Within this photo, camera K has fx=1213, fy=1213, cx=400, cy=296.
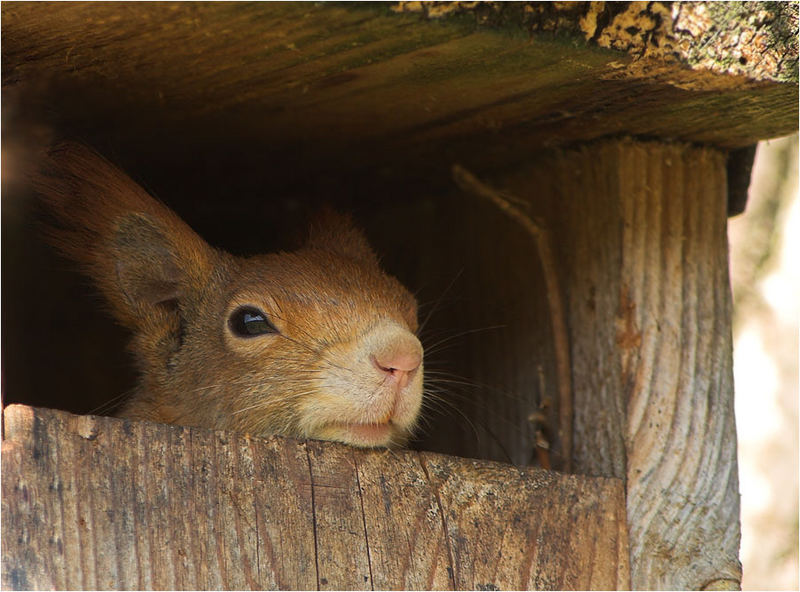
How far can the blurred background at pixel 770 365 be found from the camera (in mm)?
5328

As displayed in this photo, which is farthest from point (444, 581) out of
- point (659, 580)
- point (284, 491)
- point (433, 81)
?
point (433, 81)

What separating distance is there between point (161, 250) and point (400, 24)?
130 centimetres

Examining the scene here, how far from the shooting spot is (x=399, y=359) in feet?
9.53

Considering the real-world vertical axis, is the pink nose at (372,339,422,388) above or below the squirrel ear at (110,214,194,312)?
below

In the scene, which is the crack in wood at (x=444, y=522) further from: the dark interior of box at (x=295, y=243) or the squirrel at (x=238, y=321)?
the dark interior of box at (x=295, y=243)

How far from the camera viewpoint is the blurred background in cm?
533

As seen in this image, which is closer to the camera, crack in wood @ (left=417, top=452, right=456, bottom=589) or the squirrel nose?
crack in wood @ (left=417, top=452, right=456, bottom=589)

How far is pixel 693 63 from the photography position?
8.63ft

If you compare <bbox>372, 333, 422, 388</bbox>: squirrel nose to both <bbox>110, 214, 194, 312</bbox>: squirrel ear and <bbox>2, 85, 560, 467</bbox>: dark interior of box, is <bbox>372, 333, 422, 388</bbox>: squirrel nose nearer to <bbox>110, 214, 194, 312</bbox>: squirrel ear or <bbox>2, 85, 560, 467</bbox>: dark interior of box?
<bbox>2, 85, 560, 467</bbox>: dark interior of box

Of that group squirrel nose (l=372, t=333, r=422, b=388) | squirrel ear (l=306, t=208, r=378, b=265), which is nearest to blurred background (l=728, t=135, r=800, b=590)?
squirrel ear (l=306, t=208, r=378, b=265)

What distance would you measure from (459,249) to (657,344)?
3.05ft

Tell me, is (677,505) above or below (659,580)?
above

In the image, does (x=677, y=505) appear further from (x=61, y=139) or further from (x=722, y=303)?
(x=61, y=139)

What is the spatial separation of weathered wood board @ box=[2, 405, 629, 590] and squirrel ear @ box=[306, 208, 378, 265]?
3.96 ft
